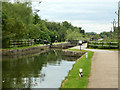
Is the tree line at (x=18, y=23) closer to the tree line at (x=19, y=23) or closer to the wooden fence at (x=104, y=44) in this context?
the tree line at (x=19, y=23)

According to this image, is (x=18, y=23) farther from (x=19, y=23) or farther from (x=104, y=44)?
(x=104, y=44)

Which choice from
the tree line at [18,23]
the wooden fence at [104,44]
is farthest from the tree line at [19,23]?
the wooden fence at [104,44]

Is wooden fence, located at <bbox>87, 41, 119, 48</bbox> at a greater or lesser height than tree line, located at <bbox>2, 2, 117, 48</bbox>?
lesser

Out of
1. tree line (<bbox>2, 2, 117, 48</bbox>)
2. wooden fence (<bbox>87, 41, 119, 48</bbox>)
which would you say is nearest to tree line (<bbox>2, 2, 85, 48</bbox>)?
tree line (<bbox>2, 2, 117, 48</bbox>)

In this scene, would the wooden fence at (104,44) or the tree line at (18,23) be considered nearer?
the wooden fence at (104,44)

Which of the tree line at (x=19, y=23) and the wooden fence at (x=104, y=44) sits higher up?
the tree line at (x=19, y=23)

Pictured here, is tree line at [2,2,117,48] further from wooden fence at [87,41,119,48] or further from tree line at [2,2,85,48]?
wooden fence at [87,41,119,48]

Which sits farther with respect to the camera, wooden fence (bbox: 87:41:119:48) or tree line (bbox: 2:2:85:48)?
tree line (bbox: 2:2:85:48)

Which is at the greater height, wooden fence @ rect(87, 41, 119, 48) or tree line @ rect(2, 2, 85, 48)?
tree line @ rect(2, 2, 85, 48)

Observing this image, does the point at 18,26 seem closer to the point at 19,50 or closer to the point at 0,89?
the point at 19,50

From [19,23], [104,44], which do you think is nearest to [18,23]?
[19,23]

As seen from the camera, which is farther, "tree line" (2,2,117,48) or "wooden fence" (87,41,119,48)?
"tree line" (2,2,117,48)

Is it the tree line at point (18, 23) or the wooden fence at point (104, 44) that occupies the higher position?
the tree line at point (18, 23)

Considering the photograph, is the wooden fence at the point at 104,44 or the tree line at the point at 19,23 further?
the tree line at the point at 19,23
